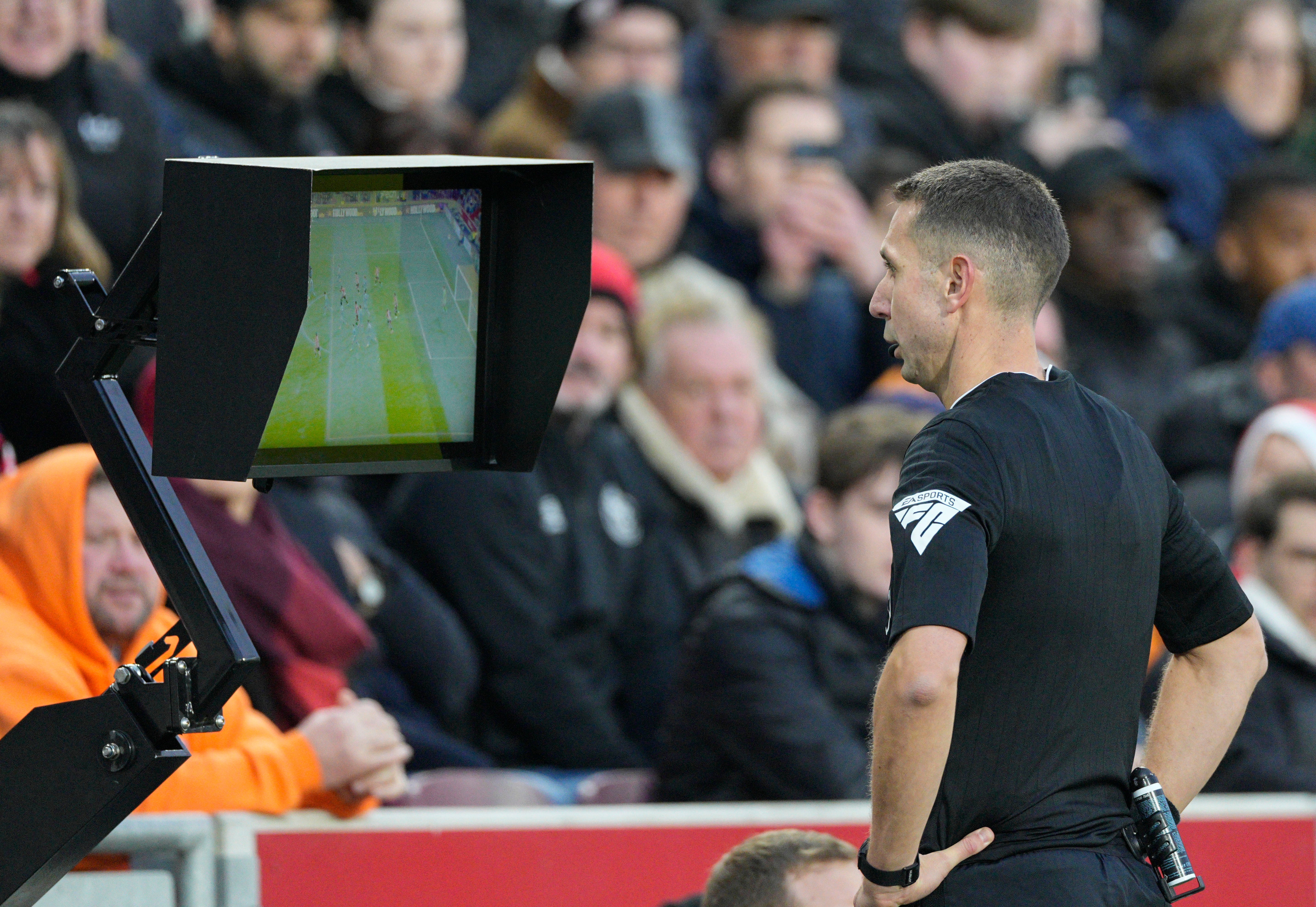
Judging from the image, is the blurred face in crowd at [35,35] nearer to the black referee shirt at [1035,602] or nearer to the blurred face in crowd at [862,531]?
the blurred face in crowd at [862,531]

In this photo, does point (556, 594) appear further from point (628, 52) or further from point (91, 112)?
point (628, 52)

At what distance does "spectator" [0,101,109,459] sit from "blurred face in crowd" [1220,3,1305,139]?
612 cm

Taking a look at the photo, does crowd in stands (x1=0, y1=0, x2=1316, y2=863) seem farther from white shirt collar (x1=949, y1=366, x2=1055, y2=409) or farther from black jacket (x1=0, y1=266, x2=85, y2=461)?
white shirt collar (x1=949, y1=366, x2=1055, y2=409)

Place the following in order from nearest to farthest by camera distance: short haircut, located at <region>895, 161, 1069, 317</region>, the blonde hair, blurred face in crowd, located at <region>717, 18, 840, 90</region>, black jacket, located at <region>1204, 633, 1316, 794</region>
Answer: short haircut, located at <region>895, 161, 1069, 317</region> → black jacket, located at <region>1204, 633, 1316, 794</region> → the blonde hair → blurred face in crowd, located at <region>717, 18, 840, 90</region>

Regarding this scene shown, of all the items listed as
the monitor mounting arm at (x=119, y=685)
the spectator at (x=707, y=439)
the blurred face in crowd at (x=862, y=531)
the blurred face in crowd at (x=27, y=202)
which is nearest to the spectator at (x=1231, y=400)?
the spectator at (x=707, y=439)

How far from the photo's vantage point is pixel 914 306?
106 inches

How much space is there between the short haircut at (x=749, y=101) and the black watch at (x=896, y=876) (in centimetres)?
537

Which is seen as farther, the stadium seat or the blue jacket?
the blue jacket

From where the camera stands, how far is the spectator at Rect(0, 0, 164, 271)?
231 inches

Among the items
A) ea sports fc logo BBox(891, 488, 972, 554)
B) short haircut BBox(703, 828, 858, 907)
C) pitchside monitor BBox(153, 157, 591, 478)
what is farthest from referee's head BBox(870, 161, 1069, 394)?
short haircut BBox(703, 828, 858, 907)

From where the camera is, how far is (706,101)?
8.59 metres

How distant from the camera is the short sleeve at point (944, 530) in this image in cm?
246

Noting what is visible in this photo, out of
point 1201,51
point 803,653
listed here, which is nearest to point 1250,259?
point 1201,51

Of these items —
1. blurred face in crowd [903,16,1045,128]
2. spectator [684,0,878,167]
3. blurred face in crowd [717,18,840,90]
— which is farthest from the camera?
blurred face in crowd [903,16,1045,128]
